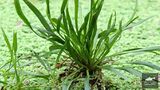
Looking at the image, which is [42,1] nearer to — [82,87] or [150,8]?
[150,8]

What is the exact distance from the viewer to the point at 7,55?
2289mm

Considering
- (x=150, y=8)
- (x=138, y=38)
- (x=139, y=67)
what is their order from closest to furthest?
(x=139, y=67) → (x=138, y=38) → (x=150, y=8)

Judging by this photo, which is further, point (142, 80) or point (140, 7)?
point (140, 7)

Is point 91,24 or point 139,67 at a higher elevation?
point 91,24

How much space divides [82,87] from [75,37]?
0.24 metres

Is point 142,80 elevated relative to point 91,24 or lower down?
lower down

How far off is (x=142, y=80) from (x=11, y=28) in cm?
123

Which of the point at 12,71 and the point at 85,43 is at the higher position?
the point at 85,43

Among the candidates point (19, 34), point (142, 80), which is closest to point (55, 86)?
point (142, 80)

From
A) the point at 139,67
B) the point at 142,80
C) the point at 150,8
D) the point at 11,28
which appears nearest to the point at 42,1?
the point at 11,28

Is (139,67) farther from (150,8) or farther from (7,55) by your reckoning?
(150,8)

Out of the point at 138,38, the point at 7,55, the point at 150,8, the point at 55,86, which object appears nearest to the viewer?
the point at 55,86

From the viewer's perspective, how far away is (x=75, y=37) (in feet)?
5.81

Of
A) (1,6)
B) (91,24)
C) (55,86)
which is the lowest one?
(55,86)
